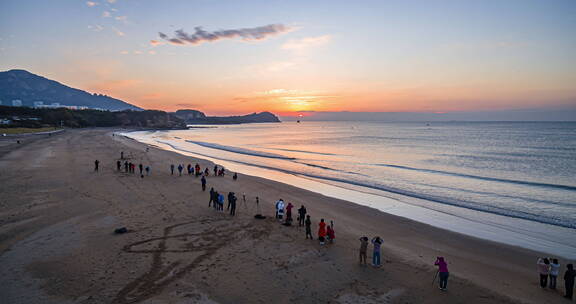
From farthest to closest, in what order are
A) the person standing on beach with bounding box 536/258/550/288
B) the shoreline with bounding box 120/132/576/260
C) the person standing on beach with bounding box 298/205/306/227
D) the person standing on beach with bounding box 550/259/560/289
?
the person standing on beach with bounding box 298/205/306/227 < the shoreline with bounding box 120/132/576/260 < the person standing on beach with bounding box 536/258/550/288 < the person standing on beach with bounding box 550/259/560/289

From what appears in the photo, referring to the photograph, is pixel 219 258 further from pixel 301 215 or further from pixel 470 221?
pixel 470 221

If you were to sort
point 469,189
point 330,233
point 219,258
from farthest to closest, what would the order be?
point 469,189 < point 330,233 < point 219,258

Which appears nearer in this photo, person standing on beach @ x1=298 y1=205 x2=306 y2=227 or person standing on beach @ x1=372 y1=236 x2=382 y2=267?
person standing on beach @ x1=372 y1=236 x2=382 y2=267

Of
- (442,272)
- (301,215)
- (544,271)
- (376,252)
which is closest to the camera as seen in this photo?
(442,272)

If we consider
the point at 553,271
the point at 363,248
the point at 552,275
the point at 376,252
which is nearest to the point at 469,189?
the point at 552,275

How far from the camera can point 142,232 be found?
12.5 meters

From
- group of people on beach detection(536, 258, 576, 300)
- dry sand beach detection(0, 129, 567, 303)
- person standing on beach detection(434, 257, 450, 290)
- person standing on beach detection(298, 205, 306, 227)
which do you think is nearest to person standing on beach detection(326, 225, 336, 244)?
dry sand beach detection(0, 129, 567, 303)

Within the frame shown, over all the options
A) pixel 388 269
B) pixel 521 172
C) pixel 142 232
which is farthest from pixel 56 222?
pixel 521 172

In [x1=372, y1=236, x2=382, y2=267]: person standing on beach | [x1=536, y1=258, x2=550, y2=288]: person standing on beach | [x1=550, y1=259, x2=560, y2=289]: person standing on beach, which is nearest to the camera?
[x1=550, y1=259, x2=560, y2=289]: person standing on beach

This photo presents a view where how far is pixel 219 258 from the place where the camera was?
34.0 feet

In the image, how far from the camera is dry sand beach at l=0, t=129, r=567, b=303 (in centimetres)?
841

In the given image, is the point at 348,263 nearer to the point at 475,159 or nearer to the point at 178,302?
the point at 178,302

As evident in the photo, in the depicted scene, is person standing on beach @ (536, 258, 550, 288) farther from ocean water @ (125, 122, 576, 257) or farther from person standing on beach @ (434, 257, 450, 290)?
ocean water @ (125, 122, 576, 257)

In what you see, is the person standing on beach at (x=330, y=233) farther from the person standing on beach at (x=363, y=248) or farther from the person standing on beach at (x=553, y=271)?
the person standing on beach at (x=553, y=271)
